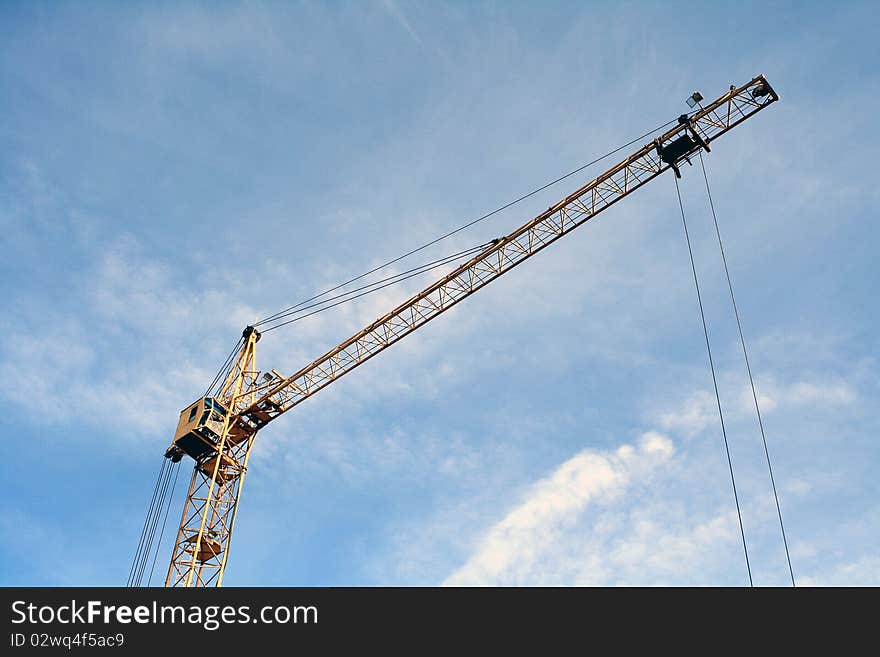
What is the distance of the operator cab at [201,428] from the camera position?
51.4 m

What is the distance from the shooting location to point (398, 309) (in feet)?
176

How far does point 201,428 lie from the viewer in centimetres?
5125

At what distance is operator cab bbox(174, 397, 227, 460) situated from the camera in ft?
169
